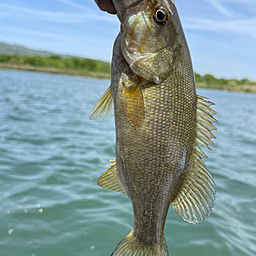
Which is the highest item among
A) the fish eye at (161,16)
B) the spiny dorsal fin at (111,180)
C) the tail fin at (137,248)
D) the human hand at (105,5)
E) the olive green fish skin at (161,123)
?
the human hand at (105,5)

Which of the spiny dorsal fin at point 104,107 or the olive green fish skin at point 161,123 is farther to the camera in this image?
the spiny dorsal fin at point 104,107

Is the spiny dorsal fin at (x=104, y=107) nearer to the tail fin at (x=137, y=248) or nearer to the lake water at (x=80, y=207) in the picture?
the tail fin at (x=137, y=248)

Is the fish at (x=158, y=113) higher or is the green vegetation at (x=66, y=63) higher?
the green vegetation at (x=66, y=63)

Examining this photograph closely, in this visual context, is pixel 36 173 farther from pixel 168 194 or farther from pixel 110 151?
pixel 168 194

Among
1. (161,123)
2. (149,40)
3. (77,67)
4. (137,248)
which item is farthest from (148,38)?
(77,67)

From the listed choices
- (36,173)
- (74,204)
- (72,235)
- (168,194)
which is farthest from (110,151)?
(168,194)

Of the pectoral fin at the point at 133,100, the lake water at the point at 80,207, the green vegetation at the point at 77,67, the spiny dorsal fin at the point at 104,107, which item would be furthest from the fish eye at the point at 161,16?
the green vegetation at the point at 77,67

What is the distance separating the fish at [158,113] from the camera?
1914 millimetres

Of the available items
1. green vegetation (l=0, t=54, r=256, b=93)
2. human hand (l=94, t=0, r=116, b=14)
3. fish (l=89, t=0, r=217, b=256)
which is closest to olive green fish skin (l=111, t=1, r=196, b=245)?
fish (l=89, t=0, r=217, b=256)

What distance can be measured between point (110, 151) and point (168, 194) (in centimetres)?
715

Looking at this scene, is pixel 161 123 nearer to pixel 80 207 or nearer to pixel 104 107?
pixel 104 107

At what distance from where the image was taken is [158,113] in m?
1.93

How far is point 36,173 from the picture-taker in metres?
6.54

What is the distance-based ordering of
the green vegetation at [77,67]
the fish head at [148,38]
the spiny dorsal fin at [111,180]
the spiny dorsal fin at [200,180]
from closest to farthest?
the fish head at [148,38] → the spiny dorsal fin at [200,180] → the spiny dorsal fin at [111,180] → the green vegetation at [77,67]
